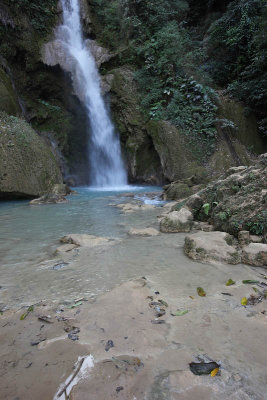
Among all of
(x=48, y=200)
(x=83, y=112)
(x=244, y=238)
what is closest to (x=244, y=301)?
(x=244, y=238)

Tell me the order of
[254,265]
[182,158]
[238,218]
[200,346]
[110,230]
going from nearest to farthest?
[200,346], [254,265], [238,218], [110,230], [182,158]

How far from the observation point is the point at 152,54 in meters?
11.7

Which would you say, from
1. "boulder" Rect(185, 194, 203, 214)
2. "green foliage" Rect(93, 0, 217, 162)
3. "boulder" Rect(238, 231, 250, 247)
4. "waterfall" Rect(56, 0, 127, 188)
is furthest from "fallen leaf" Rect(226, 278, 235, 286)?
"waterfall" Rect(56, 0, 127, 188)

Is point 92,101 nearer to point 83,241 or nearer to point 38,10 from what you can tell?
point 38,10

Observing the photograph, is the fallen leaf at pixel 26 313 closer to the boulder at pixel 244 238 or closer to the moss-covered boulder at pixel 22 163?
the boulder at pixel 244 238

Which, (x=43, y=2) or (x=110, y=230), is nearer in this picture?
(x=110, y=230)

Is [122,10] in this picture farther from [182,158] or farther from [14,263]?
[14,263]

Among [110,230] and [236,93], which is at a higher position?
[236,93]

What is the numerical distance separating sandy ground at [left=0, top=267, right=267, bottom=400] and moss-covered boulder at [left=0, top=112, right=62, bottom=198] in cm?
670

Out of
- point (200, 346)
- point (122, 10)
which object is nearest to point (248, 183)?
point (200, 346)

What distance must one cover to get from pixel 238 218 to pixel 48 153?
25.0ft

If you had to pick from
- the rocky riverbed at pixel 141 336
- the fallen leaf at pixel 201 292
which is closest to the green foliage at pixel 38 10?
the rocky riverbed at pixel 141 336

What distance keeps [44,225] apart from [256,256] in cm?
380

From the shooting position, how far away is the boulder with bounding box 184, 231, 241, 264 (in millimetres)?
2652
